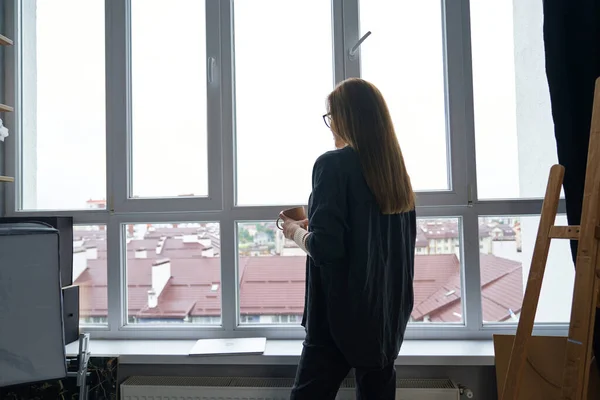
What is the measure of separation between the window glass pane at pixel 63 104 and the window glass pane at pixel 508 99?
5.73ft

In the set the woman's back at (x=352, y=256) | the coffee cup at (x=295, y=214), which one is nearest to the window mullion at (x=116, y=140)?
the coffee cup at (x=295, y=214)

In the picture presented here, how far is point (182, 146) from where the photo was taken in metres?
1.81

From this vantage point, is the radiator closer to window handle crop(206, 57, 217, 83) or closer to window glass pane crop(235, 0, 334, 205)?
window glass pane crop(235, 0, 334, 205)

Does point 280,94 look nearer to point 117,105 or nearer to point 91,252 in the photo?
point 117,105

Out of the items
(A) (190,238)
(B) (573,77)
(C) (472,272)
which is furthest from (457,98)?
(A) (190,238)

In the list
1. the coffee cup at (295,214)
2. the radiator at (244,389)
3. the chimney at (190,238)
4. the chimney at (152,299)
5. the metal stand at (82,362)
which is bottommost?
the radiator at (244,389)

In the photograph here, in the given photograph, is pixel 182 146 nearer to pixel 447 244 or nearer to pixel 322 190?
pixel 322 190

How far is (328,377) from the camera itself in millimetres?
1123

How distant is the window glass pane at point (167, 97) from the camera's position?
1.79m

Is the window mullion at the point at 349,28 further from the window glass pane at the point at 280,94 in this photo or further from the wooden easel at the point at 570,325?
the wooden easel at the point at 570,325

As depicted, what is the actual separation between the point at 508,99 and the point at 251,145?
3.84 ft

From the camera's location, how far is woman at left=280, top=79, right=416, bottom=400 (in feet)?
3.46

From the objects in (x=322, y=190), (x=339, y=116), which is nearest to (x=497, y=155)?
(x=339, y=116)

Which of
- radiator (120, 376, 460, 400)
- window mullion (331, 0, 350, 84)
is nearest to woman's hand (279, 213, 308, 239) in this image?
radiator (120, 376, 460, 400)
